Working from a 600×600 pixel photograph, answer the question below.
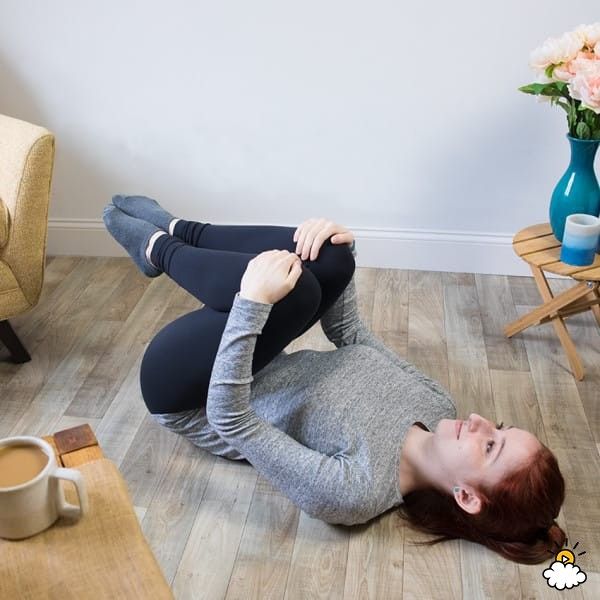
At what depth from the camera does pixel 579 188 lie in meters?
2.04

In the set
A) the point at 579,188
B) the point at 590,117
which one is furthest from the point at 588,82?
the point at 579,188

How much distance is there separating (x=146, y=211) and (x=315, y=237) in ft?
1.93

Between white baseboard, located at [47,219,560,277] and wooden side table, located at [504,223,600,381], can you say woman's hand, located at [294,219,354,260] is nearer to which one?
wooden side table, located at [504,223,600,381]

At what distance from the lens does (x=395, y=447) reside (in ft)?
5.19

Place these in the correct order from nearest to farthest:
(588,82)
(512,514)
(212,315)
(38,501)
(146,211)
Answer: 1. (38,501)
2. (512,514)
3. (212,315)
4. (588,82)
5. (146,211)

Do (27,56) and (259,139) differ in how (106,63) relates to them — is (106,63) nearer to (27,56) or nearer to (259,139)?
(27,56)

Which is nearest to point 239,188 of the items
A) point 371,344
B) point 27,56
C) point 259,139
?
point 259,139

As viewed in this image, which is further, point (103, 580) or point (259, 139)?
point (259, 139)

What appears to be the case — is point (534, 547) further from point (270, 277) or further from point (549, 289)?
point (549, 289)

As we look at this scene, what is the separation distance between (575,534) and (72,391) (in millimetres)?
1348

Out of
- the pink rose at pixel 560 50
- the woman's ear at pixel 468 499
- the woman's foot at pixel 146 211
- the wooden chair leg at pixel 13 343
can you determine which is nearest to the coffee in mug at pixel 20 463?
the woman's ear at pixel 468 499

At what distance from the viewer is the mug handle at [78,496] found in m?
1.04

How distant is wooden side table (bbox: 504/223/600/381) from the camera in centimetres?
199

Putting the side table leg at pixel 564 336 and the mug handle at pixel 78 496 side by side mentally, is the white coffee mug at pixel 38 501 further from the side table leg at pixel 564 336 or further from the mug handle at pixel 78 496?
the side table leg at pixel 564 336
